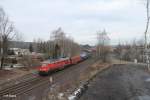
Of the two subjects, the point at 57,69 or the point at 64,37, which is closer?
the point at 57,69

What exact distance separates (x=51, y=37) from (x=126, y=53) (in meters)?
31.7

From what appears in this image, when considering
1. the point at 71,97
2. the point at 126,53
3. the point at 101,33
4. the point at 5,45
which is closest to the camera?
the point at 71,97

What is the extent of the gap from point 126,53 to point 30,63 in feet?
169

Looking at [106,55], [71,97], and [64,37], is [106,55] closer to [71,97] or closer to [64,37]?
[64,37]

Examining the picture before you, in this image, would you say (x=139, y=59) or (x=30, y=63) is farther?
(x=139, y=59)

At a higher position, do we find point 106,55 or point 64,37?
point 64,37

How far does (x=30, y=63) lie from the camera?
175 feet

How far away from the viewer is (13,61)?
60844 millimetres

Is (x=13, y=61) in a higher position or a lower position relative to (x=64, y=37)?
lower

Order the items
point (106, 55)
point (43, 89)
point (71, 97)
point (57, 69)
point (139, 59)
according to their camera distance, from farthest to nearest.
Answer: point (139, 59) < point (106, 55) < point (57, 69) < point (43, 89) < point (71, 97)

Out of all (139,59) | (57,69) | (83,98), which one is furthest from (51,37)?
(83,98)

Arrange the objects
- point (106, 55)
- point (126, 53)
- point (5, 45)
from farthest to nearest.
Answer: point (126, 53) → point (106, 55) → point (5, 45)

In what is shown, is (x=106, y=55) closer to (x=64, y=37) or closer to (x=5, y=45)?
(x=64, y=37)

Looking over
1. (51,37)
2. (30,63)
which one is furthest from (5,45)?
(51,37)
